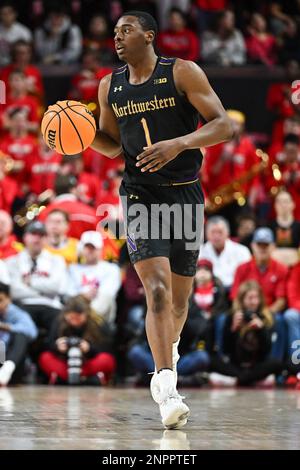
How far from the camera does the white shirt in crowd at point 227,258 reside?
1161 cm

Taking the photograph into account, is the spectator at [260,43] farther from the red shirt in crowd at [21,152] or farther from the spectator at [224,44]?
the red shirt in crowd at [21,152]

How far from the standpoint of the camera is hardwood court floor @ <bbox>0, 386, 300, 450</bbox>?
482 cm

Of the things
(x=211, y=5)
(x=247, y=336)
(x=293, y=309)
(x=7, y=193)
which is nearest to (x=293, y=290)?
(x=293, y=309)

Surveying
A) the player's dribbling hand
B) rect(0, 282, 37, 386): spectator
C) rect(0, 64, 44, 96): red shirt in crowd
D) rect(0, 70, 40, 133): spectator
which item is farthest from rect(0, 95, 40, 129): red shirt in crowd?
the player's dribbling hand

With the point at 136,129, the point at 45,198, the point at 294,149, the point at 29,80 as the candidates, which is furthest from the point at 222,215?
the point at 136,129

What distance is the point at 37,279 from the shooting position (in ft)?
35.8

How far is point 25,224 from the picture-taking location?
1270 centimetres

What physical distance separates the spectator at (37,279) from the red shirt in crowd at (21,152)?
8.08 ft

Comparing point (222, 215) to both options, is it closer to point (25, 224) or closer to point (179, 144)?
point (25, 224)

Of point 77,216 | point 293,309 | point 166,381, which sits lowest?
point 166,381

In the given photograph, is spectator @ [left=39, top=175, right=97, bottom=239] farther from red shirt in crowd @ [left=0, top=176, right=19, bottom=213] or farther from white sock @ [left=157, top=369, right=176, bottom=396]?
white sock @ [left=157, top=369, right=176, bottom=396]

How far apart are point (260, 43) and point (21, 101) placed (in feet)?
14.4

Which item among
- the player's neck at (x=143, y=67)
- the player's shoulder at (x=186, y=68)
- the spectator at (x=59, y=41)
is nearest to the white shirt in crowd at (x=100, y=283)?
the player's neck at (x=143, y=67)

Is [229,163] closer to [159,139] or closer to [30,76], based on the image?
[30,76]
